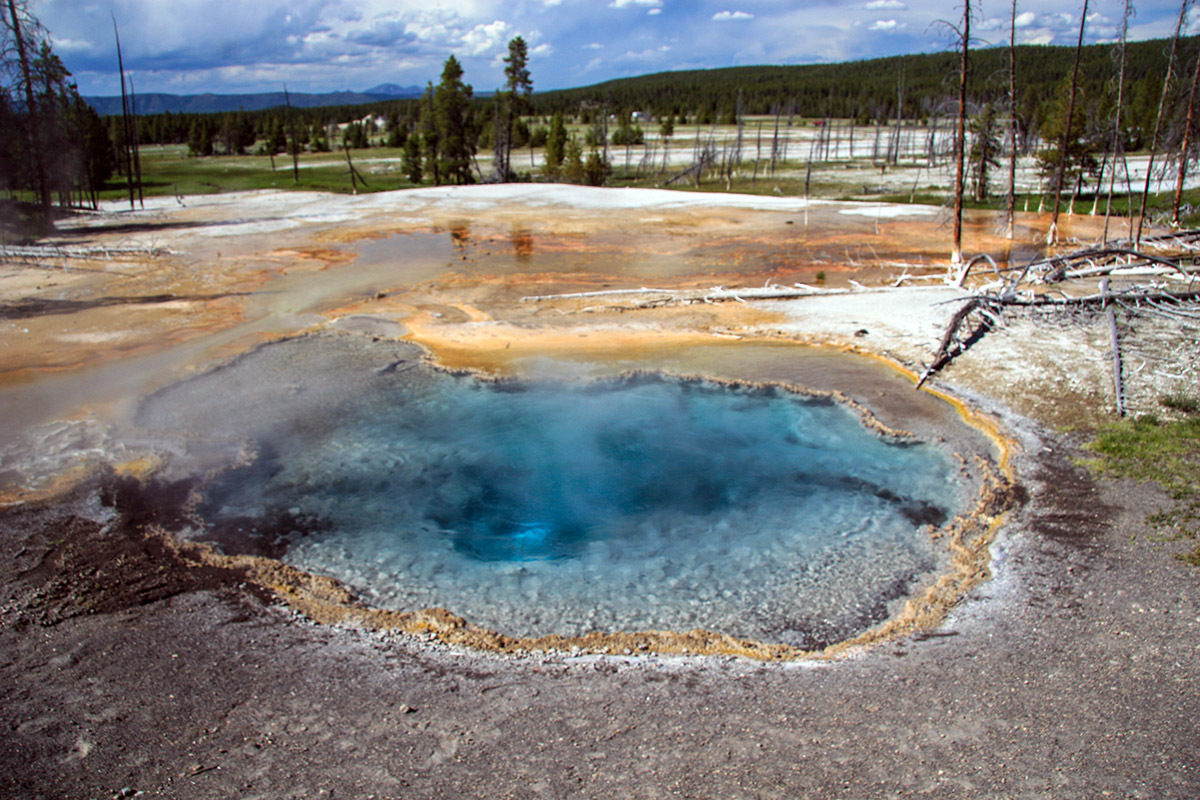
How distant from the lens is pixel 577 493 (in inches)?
367

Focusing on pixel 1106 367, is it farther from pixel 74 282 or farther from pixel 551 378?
pixel 74 282

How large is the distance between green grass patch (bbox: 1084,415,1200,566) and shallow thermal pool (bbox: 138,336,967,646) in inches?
65.5

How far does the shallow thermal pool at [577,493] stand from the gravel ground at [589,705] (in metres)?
0.91

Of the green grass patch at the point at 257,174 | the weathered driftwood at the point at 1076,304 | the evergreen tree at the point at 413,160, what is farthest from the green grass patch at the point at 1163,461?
the evergreen tree at the point at 413,160

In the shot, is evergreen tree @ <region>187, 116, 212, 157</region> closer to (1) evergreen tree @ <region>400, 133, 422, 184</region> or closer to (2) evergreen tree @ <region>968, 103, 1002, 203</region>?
(1) evergreen tree @ <region>400, 133, 422, 184</region>

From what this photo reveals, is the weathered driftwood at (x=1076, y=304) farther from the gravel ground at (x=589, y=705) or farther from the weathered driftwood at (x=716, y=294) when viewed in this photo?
the gravel ground at (x=589, y=705)

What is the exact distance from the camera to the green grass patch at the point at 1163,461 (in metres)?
7.24

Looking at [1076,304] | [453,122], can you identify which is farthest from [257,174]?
[1076,304]

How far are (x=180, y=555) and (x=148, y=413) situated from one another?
435 centimetres

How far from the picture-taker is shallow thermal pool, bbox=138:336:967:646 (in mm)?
7023

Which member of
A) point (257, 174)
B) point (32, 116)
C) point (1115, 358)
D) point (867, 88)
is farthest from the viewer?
point (867, 88)

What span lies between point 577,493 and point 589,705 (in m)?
4.21

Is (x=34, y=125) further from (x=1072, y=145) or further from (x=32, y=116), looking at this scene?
(x=1072, y=145)

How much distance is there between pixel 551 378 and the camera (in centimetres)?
1246
